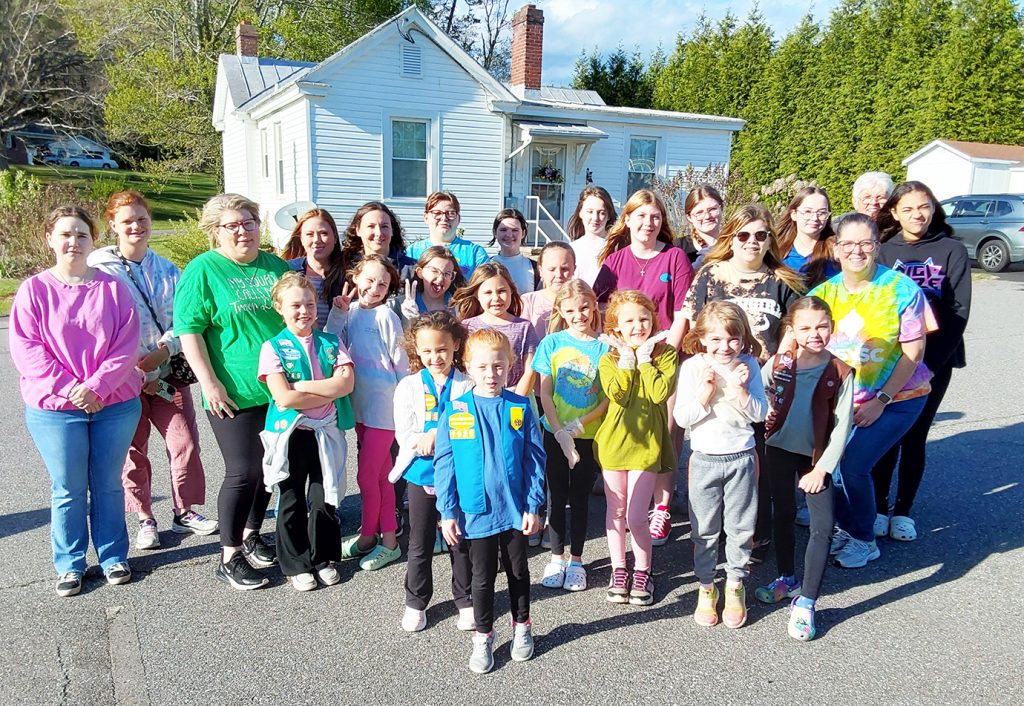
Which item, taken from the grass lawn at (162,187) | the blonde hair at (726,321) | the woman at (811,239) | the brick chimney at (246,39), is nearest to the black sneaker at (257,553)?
the blonde hair at (726,321)

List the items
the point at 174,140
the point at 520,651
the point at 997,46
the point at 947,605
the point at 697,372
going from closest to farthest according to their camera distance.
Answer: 1. the point at 520,651
2. the point at 697,372
3. the point at 947,605
4. the point at 997,46
5. the point at 174,140

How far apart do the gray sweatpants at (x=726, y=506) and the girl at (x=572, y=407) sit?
56cm

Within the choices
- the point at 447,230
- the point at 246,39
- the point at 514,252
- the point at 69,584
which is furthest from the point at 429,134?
the point at 69,584

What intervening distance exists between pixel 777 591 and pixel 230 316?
2.99m

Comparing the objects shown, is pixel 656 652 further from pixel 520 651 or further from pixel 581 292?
pixel 581 292

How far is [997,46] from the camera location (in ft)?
68.7

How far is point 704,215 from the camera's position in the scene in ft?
14.4

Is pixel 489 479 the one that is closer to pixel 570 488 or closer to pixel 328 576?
pixel 570 488

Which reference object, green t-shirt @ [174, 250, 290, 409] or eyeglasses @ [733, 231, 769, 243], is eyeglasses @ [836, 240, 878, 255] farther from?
green t-shirt @ [174, 250, 290, 409]

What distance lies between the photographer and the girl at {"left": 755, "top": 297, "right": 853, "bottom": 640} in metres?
3.22

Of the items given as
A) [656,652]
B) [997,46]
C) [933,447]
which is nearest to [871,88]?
[997,46]

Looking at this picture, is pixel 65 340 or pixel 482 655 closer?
pixel 482 655

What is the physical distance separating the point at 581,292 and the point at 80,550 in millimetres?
2781

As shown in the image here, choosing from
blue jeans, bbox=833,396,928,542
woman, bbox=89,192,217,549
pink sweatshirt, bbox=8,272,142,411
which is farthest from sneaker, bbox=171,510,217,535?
blue jeans, bbox=833,396,928,542
